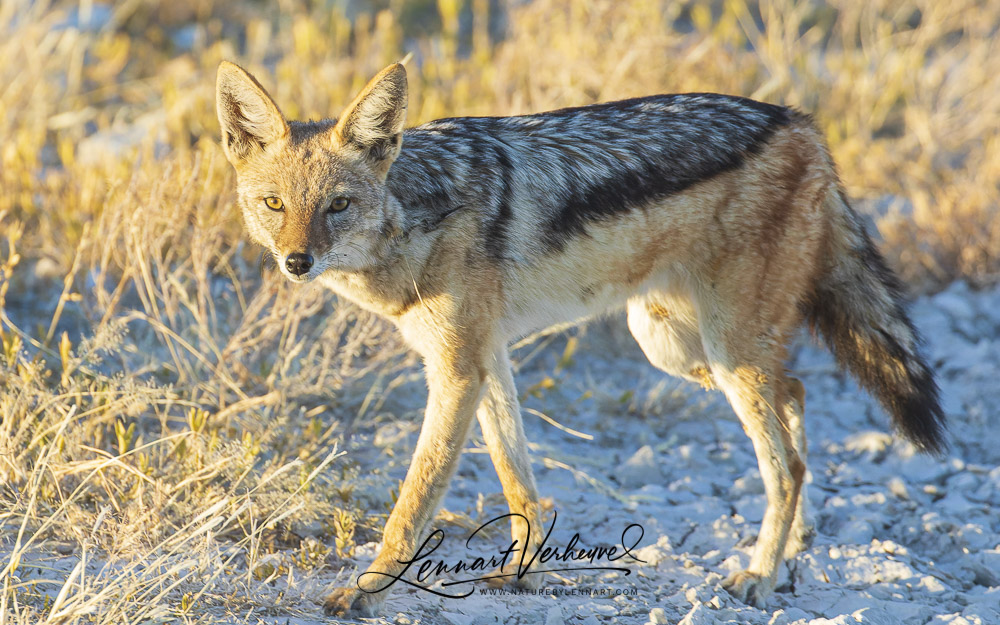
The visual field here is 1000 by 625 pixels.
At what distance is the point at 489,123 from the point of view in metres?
4.14

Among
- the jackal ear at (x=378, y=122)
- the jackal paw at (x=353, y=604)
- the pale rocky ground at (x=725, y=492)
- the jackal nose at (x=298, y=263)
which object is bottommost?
the pale rocky ground at (x=725, y=492)

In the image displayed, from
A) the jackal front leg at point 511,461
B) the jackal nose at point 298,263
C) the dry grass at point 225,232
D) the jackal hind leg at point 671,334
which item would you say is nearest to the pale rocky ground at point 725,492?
the jackal front leg at point 511,461

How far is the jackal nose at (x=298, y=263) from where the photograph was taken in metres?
3.29

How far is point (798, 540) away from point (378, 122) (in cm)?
269

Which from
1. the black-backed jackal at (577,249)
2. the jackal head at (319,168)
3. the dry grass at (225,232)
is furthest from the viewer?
the dry grass at (225,232)

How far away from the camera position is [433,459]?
3.66 meters

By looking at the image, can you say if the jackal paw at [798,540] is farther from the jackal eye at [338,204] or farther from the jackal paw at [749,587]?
the jackal eye at [338,204]

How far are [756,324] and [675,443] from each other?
1.72m

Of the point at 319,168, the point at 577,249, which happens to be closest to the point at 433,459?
the point at 577,249

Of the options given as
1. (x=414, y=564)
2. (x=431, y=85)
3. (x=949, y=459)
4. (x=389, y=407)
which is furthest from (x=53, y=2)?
(x=949, y=459)

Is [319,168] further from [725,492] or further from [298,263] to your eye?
[725,492]

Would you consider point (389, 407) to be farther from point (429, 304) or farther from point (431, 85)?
point (431, 85)

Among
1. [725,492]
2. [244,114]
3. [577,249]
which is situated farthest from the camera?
[725,492]

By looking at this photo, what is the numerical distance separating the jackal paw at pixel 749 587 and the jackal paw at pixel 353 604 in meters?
1.50
